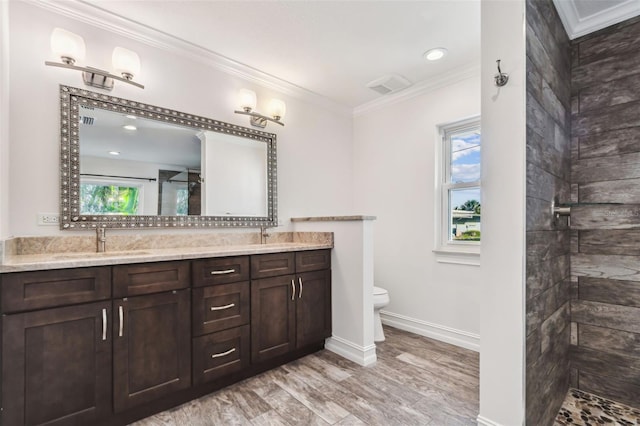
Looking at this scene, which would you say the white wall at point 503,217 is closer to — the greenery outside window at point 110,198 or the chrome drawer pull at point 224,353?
the chrome drawer pull at point 224,353

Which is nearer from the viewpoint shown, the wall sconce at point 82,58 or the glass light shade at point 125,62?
the wall sconce at point 82,58

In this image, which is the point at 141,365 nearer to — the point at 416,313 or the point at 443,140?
the point at 416,313

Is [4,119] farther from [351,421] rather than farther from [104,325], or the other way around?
[351,421]

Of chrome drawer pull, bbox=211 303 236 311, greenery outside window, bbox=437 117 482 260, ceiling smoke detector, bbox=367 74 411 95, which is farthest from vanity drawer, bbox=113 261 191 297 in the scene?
ceiling smoke detector, bbox=367 74 411 95

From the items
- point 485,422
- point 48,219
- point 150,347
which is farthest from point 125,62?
point 485,422

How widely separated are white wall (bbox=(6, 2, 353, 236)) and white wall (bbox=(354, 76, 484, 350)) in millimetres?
526

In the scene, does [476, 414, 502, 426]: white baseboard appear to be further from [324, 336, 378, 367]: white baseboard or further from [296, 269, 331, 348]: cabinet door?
[296, 269, 331, 348]: cabinet door

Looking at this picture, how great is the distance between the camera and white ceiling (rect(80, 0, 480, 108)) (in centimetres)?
202

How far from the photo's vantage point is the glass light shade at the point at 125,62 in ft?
6.77

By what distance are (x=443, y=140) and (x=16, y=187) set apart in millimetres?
3291

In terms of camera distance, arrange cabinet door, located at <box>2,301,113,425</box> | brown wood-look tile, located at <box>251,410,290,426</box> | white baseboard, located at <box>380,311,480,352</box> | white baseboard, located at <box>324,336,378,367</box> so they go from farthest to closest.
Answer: white baseboard, located at <box>380,311,480,352</box> < white baseboard, located at <box>324,336,378,367</box> < brown wood-look tile, located at <box>251,410,290,426</box> < cabinet door, located at <box>2,301,113,425</box>

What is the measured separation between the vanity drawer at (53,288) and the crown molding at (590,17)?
118 inches

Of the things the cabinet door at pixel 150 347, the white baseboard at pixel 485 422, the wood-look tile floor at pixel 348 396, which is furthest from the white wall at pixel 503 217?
the cabinet door at pixel 150 347

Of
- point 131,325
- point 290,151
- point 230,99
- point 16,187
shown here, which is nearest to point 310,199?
point 290,151
